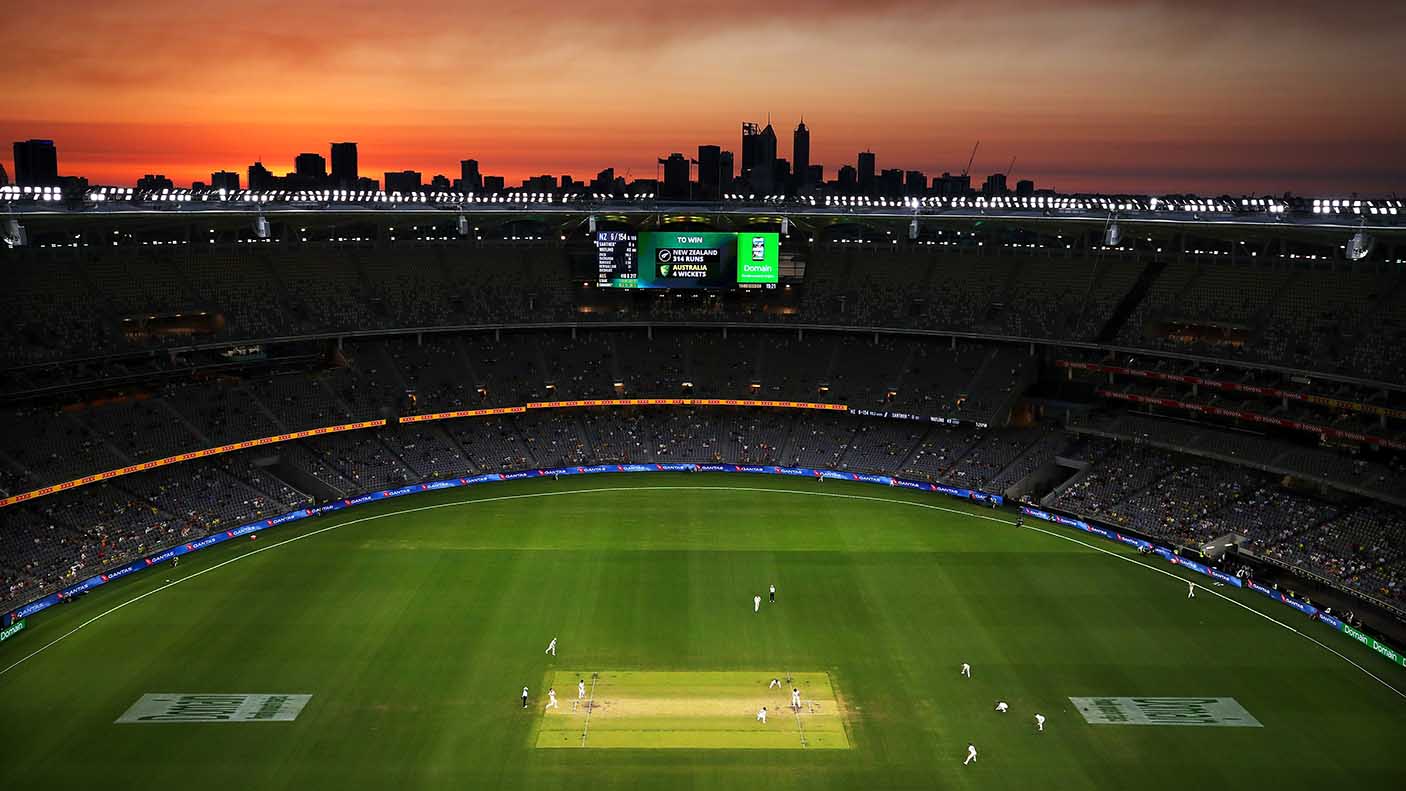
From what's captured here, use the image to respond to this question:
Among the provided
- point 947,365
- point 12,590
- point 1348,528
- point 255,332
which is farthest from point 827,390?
point 12,590

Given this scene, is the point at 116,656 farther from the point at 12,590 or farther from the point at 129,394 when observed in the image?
the point at 129,394

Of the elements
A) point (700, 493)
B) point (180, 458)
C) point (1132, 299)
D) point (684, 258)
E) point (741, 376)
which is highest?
point (684, 258)

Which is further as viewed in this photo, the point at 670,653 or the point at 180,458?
the point at 180,458

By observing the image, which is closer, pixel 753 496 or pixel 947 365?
pixel 753 496

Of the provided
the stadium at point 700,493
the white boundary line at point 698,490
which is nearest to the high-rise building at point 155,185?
the stadium at point 700,493

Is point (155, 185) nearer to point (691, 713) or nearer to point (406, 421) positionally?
point (406, 421)

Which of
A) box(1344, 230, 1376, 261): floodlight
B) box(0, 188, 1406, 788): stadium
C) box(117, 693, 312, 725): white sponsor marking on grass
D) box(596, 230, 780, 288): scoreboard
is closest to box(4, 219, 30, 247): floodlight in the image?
box(0, 188, 1406, 788): stadium

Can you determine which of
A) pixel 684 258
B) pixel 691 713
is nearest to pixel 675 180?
pixel 684 258
